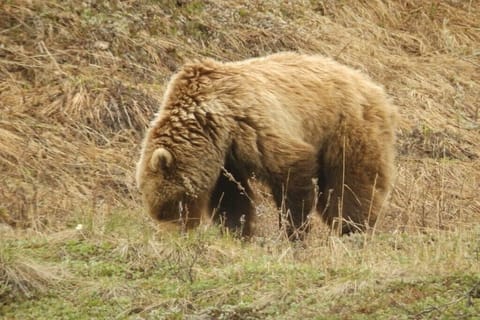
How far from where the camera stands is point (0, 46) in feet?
41.0

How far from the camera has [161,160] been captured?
306 inches

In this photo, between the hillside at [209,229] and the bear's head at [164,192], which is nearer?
the hillside at [209,229]

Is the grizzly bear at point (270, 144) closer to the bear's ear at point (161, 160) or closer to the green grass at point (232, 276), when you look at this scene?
the bear's ear at point (161, 160)

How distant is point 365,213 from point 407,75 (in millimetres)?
6194

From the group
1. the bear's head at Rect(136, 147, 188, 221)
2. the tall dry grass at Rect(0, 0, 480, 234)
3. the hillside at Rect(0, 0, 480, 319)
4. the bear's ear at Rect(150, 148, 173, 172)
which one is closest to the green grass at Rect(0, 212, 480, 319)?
the hillside at Rect(0, 0, 480, 319)

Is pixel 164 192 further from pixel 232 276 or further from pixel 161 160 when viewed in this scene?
pixel 232 276

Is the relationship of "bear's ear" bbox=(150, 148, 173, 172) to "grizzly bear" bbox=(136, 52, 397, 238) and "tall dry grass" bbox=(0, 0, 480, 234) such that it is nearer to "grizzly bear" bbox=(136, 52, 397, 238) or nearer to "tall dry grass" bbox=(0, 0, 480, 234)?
"grizzly bear" bbox=(136, 52, 397, 238)

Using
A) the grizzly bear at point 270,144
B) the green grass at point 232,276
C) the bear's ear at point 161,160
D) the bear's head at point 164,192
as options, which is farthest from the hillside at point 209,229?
the bear's ear at point 161,160

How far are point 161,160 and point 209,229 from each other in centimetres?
62

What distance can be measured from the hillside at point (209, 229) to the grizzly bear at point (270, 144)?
0.27 meters

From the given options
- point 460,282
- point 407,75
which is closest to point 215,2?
point 407,75

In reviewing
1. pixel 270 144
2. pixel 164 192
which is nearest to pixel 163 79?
pixel 270 144

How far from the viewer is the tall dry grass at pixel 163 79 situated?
33.8 feet

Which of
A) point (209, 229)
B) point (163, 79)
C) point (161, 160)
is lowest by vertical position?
point (163, 79)
